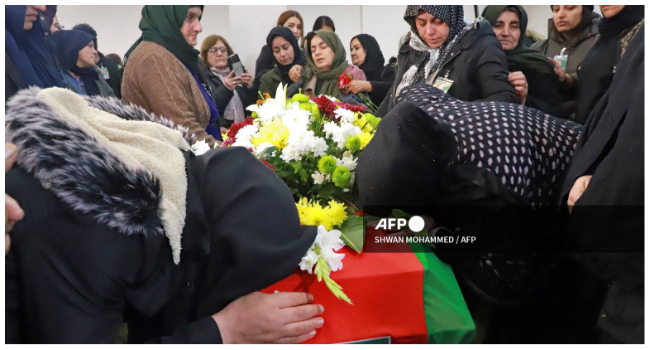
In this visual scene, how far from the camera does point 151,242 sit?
71cm

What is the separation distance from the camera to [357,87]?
1.73 meters

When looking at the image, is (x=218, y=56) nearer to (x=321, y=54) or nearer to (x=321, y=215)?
(x=321, y=54)

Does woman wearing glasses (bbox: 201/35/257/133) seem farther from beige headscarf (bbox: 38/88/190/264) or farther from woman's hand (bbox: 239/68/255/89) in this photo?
beige headscarf (bbox: 38/88/190/264)

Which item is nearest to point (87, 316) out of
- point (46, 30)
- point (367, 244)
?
point (367, 244)

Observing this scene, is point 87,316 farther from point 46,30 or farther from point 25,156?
point 46,30

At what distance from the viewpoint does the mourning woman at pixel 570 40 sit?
3.88 ft

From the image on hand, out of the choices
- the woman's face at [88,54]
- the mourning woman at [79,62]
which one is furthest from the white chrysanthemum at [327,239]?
the woman's face at [88,54]

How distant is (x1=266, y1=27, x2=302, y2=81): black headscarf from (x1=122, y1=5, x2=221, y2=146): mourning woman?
0.78 ft

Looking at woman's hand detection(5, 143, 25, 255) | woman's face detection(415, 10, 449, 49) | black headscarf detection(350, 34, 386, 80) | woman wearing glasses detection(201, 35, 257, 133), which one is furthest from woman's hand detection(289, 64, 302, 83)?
woman's hand detection(5, 143, 25, 255)

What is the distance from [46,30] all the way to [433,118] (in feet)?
3.29

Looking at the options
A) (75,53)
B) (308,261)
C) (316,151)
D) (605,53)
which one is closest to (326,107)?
(316,151)

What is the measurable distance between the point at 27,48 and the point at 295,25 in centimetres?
66

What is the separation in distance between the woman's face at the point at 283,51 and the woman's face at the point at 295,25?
0.05 meters

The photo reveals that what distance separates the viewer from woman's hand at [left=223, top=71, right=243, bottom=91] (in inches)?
65.6
